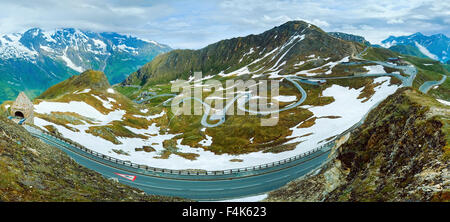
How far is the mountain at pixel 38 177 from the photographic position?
15.9 metres

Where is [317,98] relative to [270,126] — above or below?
above

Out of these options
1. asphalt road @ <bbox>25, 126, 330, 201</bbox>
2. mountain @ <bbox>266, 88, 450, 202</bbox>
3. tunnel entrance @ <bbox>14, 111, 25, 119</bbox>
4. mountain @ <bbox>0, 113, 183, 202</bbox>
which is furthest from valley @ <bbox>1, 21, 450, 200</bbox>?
mountain @ <bbox>0, 113, 183, 202</bbox>

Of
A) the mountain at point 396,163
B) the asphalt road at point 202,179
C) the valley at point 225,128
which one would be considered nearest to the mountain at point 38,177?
the asphalt road at point 202,179

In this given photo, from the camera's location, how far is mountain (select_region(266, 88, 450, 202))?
44.8 feet

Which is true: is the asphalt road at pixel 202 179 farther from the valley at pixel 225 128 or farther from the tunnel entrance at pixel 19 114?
the tunnel entrance at pixel 19 114

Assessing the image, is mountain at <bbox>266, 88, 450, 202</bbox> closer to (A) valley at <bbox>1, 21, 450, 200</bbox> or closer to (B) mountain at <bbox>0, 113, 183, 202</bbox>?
(A) valley at <bbox>1, 21, 450, 200</bbox>

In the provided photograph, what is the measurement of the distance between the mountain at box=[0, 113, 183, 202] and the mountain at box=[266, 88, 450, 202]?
20.3 metres

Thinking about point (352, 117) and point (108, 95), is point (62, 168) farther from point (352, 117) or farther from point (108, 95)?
point (108, 95)

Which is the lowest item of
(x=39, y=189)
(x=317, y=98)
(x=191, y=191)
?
(x=191, y=191)

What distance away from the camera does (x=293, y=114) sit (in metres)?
94.3

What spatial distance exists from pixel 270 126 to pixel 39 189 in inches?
2977

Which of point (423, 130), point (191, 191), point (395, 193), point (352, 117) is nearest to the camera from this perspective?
point (395, 193)
